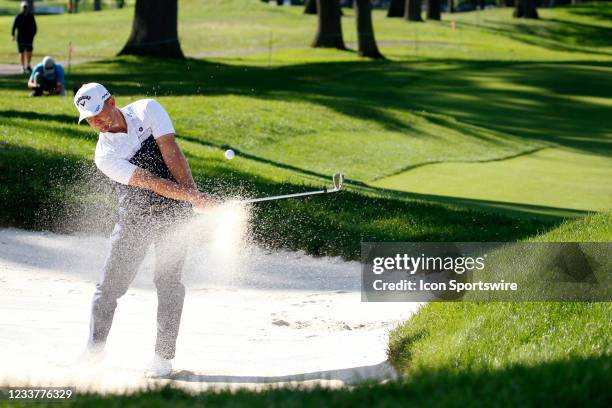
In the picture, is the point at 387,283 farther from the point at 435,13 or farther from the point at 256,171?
the point at 435,13

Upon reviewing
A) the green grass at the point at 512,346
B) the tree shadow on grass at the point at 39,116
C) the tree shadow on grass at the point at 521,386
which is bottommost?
the tree shadow on grass at the point at 39,116

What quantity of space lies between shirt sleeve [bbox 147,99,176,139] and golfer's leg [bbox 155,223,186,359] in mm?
655

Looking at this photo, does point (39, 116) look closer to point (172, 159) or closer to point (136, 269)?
point (136, 269)

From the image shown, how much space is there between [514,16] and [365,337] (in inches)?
2458

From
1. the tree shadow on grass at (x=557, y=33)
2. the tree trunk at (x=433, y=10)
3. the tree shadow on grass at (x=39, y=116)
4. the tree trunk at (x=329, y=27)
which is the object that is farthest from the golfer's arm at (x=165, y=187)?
the tree trunk at (x=433, y=10)

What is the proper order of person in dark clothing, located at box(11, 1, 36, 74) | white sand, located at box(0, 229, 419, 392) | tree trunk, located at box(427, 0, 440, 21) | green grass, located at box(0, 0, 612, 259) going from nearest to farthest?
1. white sand, located at box(0, 229, 419, 392)
2. green grass, located at box(0, 0, 612, 259)
3. person in dark clothing, located at box(11, 1, 36, 74)
4. tree trunk, located at box(427, 0, 440, 21)

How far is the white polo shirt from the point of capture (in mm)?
7309

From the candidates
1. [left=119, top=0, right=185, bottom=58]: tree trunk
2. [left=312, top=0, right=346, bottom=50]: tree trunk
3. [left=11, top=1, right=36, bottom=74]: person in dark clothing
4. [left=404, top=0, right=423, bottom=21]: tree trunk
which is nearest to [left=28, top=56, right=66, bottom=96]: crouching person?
[left=11, top=1, right=36, bottom=74]: person in dark clothing

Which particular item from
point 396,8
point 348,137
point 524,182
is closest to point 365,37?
point 348,137

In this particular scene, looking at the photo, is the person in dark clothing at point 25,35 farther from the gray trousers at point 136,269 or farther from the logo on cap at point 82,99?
the logo on cap at point 82,99

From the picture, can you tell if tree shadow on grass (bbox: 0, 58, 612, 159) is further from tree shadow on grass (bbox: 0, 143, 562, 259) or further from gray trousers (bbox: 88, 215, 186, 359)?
gray trousers (bbox: 88, 215, 186, 359)

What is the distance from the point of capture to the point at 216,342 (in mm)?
8805

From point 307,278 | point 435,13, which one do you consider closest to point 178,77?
point 307,278

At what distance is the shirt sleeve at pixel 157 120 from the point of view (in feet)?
24.0
